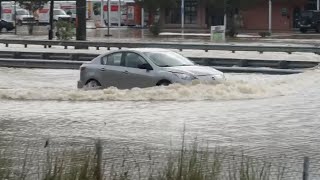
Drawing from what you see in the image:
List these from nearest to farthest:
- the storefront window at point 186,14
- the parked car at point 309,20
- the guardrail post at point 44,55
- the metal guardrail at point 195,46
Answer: the metal guardrail at point 195,46 < the guardrail post at point 44,55 < the parked car at point 309,20 < the storefront window at point 186,14

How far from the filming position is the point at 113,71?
20328mm

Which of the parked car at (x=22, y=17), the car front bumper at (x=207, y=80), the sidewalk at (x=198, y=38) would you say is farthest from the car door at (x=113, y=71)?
the parked car at (x=22, y=17)

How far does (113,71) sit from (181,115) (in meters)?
4.86

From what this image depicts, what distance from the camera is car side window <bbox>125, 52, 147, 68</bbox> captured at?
783 inches

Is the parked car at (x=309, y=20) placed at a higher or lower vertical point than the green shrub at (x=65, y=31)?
higher

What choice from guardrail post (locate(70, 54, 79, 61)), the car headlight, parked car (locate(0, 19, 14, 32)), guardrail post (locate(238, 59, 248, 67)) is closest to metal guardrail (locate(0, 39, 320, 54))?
guardrail post (locate(238, 59, 248, 67))

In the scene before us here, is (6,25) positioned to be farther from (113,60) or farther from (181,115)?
(181,115)

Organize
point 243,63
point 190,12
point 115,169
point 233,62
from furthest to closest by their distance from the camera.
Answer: point 190,12 < point 233,62 < point 243,63 < point 115,169

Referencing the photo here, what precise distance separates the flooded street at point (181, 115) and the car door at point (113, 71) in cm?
83

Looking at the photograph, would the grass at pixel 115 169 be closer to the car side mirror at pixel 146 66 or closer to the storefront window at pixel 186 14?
the car side mirror at pixel 146 66

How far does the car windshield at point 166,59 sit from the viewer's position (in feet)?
64.6

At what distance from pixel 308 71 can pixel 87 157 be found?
18.2m

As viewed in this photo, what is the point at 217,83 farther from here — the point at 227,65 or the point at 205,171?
the point at 205,171

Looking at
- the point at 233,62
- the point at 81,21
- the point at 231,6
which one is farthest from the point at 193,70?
the point at 231,6
